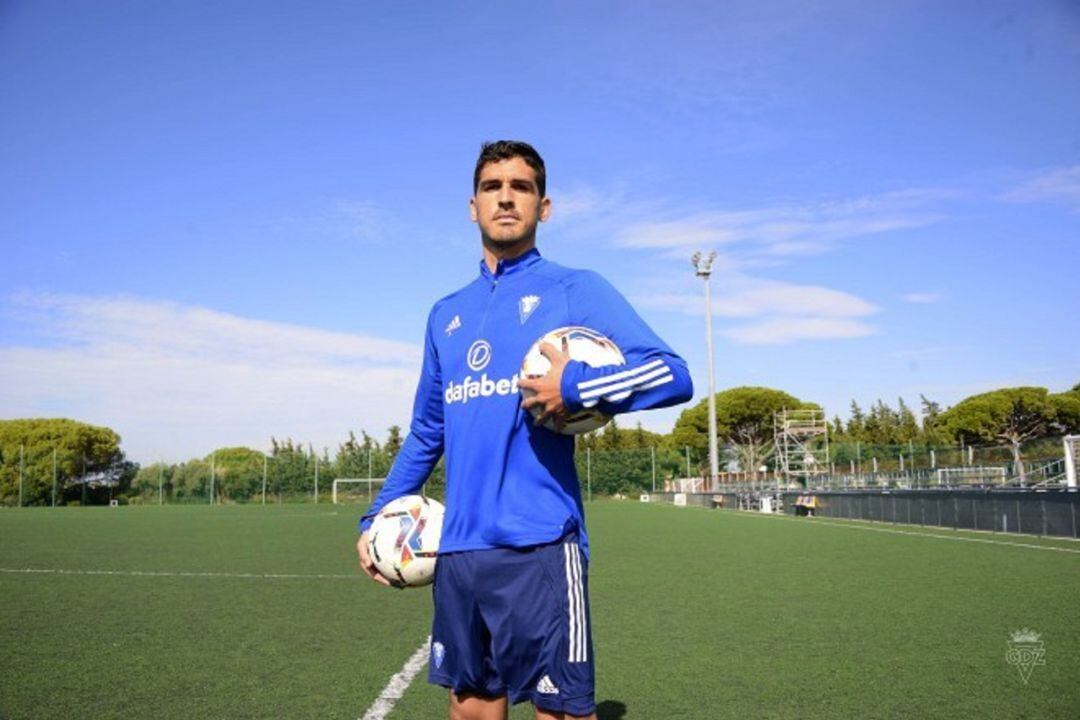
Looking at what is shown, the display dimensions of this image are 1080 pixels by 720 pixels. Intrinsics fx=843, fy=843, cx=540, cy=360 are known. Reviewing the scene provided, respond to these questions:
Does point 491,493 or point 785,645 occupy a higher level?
point 491,493

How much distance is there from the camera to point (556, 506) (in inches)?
87.1

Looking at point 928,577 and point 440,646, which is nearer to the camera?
point 440,646

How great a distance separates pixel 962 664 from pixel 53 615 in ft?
23.7

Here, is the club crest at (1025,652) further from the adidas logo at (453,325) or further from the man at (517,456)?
the adidas logo at (453,325)

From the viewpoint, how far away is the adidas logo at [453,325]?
101 inches

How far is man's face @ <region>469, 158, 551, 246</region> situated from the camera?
2.46 meters

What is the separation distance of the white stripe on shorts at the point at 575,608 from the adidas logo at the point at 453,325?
29.8 inches

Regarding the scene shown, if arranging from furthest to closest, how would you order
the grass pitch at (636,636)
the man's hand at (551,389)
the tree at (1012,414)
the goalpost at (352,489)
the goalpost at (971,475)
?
the tree at (1012,414), the goalpost at (352,489), the goalpost at (971,475), the grass pitch at (636,636), the man's hand at (551,389)

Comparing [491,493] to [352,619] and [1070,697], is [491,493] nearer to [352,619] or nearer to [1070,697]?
[1070,697]

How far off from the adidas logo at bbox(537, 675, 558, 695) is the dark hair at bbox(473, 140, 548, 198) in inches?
53.7

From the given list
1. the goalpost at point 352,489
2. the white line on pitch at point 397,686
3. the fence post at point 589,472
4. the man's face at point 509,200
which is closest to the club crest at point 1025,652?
the white line on pitch at point 397,686

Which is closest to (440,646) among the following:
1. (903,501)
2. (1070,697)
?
(1070,697)

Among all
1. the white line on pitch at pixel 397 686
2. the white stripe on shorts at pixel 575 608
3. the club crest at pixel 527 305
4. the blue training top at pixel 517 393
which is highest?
the club crest at pixel 527 305

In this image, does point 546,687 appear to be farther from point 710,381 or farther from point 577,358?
point 710,381
